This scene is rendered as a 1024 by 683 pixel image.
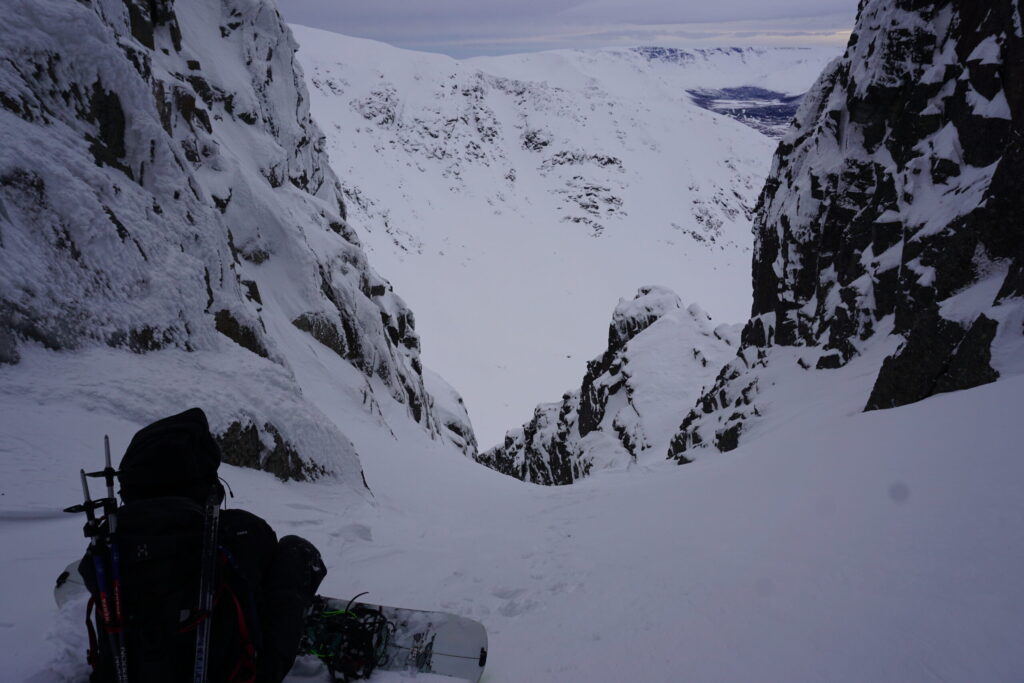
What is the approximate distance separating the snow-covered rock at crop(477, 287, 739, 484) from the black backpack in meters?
25.2

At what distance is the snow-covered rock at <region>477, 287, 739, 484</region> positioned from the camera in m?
30.6

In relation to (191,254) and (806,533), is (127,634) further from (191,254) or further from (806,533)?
(191,254)

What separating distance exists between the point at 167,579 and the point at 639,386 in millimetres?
31832

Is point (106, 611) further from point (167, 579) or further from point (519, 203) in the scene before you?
point (519, 203)

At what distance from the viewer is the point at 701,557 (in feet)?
17.2

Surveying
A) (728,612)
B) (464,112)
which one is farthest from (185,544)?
(464,112)

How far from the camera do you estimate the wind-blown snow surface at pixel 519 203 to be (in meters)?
71.7

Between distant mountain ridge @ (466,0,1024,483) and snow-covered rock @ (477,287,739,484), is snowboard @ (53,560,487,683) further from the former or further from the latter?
snow-covered rock @ (477,287,739,484)

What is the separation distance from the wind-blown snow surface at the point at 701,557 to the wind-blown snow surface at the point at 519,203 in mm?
46189

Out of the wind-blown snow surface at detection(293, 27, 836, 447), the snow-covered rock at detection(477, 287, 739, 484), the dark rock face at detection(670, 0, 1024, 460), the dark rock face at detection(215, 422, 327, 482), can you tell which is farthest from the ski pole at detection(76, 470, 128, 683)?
the wind-blown snow surface at detection(293, 27, 836, 447)

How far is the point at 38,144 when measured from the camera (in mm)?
6723

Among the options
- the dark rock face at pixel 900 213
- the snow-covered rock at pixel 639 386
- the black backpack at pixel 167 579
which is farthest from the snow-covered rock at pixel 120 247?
the snow-covered rock at pixel 639 386

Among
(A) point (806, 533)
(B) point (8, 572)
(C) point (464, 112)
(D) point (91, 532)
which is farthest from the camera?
(C) point (464, 112)

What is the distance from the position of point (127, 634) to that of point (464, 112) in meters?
141
